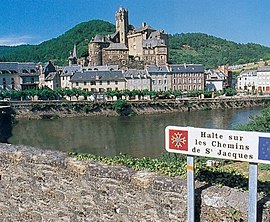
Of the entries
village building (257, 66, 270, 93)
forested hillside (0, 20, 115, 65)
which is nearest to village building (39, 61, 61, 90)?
forested hillside (0, 20, 115, 65)

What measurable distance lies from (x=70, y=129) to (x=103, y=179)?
40034 mm

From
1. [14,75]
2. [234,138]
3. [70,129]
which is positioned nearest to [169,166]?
[234,138]

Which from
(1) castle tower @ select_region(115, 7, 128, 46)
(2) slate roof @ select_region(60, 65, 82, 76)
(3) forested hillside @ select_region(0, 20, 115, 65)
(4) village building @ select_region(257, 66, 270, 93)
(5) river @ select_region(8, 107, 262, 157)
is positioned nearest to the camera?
(5) river @ select_region(8, 107, 262, 157)

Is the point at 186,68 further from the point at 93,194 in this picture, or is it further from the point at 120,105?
the point at 93,194

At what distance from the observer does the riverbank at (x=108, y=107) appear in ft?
190

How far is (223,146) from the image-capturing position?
4918 mm

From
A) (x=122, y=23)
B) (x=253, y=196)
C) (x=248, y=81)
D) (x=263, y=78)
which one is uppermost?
(x=122, y=23)

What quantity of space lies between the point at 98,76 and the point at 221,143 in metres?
69.8

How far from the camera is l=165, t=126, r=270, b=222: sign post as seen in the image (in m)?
4.60

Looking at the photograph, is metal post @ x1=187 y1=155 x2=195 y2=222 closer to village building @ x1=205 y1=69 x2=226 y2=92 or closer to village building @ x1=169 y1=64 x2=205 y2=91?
village building @ x1=169 y1=64 x2=205 y2=91

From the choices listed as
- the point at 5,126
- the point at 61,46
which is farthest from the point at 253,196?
the point at 61,46

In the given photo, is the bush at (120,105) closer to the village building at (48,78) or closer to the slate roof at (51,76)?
the village building at (48,78)

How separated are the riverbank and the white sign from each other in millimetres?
53916

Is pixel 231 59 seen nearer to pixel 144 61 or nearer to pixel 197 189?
pixel 144 61
